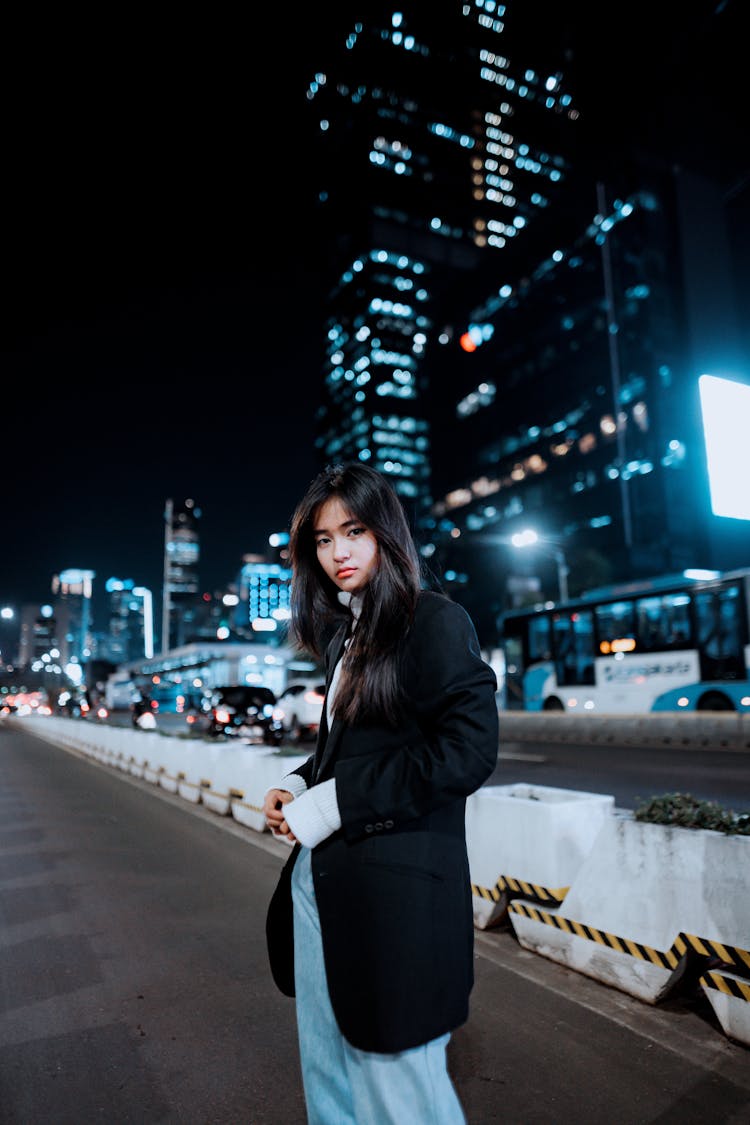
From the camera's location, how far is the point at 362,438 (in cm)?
14288

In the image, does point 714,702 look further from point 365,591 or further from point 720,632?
point 365,591

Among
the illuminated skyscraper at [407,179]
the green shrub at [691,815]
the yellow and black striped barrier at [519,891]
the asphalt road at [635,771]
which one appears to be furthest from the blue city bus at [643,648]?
the illuminated skyscraper at [407,179]

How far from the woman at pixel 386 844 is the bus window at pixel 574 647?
20842 millimetres

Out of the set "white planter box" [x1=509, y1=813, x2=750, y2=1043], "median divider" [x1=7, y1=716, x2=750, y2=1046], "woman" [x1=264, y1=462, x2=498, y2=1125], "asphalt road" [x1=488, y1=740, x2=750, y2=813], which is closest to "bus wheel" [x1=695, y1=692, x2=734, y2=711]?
"asphalt road" [x1=488, y1=740, x2=750, y2=813]

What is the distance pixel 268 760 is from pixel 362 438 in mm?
136780

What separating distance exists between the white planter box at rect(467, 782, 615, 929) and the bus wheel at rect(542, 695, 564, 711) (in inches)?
740

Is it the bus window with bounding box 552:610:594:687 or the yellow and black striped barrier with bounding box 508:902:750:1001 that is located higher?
the bus window with bounding box 552:610:594:687

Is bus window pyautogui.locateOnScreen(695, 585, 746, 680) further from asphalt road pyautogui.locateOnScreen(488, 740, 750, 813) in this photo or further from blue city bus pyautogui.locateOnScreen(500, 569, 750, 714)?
asphalt road pyautogui.locateOnScreen(488, 740, 750, 813)

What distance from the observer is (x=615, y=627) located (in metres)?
20.7

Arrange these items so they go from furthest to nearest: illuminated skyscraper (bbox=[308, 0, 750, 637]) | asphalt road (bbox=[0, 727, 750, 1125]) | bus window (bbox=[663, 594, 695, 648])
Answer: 1. illuminated skyscraper (bbox=[308, 0, 750, 637])
2. bus window (bbox=[663, 594, 695, 648])
3. asphalt road (bbox=[0, 727, 750, 1125])

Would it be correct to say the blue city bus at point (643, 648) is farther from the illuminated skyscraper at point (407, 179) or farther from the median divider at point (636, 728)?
the illuminated skyscraper at point (407, 179)

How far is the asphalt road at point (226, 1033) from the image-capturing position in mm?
2752

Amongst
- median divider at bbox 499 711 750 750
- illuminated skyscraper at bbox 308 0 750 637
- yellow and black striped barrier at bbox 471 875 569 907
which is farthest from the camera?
illuminated skyscraper at bbox 308 0 750 637

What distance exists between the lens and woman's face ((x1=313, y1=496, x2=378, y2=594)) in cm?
189
